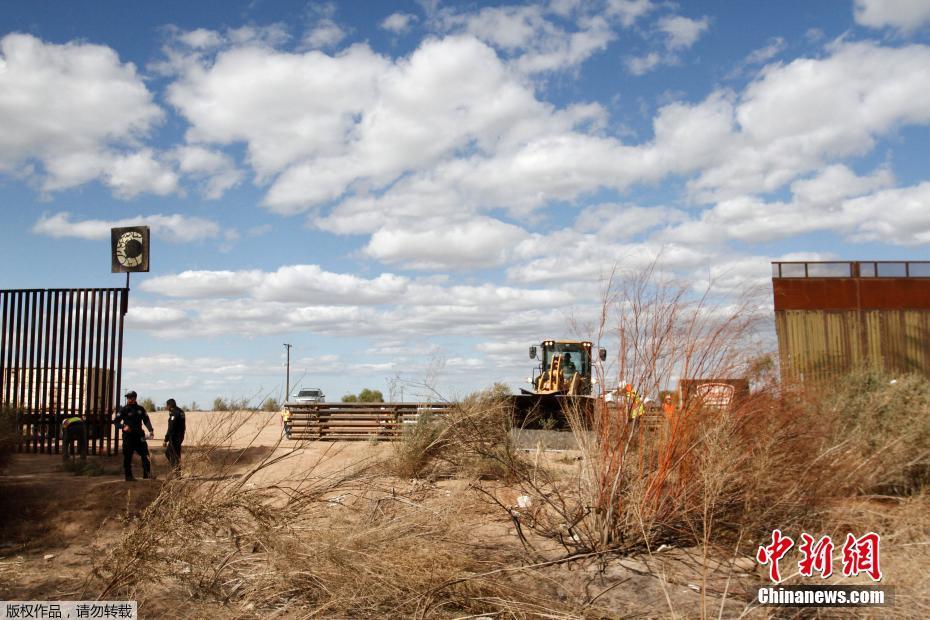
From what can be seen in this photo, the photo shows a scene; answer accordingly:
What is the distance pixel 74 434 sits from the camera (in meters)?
15.1

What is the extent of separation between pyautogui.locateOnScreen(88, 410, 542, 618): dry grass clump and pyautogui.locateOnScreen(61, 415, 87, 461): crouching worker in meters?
9.27

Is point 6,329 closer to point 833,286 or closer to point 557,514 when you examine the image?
point 557,514

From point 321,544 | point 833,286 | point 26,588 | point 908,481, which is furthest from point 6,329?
point 833,286

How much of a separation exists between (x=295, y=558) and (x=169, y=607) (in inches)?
45.7

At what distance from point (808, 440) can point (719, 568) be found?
220 cm

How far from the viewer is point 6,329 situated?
1605 cm

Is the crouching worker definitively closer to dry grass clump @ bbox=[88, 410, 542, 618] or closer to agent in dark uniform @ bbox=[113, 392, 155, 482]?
agent in dark uniform @ bbox=[113, 392, 155, 482]

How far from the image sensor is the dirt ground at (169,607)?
6188 mm

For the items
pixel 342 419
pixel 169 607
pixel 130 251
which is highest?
pixel 130 251

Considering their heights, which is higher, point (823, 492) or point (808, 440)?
point (808, 440)

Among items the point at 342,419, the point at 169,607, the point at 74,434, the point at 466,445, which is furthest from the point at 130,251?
the point at 169,607

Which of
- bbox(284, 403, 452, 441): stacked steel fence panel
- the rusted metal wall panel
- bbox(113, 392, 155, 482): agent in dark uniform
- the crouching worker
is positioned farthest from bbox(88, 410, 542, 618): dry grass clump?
the rusted metal wall panel

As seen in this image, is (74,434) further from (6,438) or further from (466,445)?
(466,445)

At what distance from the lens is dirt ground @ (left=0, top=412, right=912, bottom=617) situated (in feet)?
20.3
